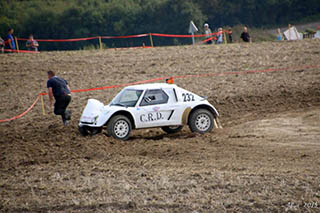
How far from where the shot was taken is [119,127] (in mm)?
13398

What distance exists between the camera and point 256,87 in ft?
69.3

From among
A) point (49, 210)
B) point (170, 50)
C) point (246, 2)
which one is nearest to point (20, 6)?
point (246, 2)

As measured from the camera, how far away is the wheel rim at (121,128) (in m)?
13.4

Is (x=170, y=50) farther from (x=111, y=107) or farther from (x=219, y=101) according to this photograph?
(x=111, y=107)

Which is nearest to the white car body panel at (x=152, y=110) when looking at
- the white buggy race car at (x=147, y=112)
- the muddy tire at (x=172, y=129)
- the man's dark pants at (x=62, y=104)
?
the white buggy race car at (x=147, y=112)

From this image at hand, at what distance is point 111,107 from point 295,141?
194 inches

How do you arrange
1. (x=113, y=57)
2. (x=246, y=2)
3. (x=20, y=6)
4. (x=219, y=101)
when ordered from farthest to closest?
(x=20, y=6)
(x=246, y=2)
(x=113, y=57)
(x=219, y=101)

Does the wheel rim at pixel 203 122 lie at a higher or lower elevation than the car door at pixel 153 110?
lower

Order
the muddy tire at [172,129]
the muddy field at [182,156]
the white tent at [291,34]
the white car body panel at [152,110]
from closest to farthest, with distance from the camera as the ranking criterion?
the muddy field at [182,156], the white car body panel at [152,110], the muddy tire at [172,129], the white tent at [291,34]

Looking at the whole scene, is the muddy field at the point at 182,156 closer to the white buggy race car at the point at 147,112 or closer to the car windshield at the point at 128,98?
the white buggy race car at the point at 147,112

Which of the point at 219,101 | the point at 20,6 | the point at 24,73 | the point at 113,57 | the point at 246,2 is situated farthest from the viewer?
the point at 20,6

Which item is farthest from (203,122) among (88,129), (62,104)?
(62,104)

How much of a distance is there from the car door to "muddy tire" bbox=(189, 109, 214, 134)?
2.23ft

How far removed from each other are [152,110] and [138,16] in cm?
5933
